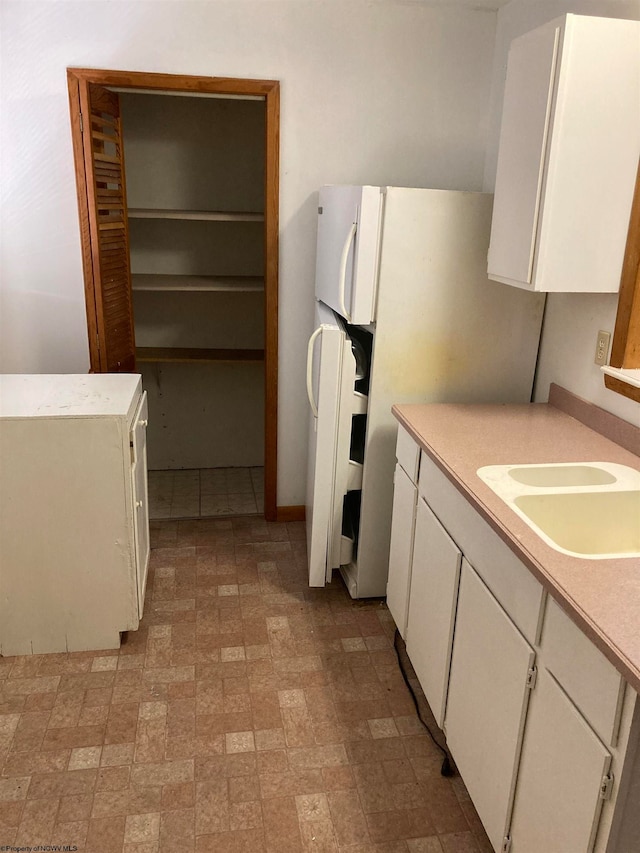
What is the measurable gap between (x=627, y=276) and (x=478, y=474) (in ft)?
2.43

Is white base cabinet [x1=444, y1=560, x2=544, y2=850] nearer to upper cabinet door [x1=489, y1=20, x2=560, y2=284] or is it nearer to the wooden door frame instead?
upper cabinet door [x1=489, y1=20, x2=560, y2=284]

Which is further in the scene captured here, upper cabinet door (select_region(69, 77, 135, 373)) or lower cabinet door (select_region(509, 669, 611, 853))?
upper cabinet door (select_region(69, 77, 135, 373))

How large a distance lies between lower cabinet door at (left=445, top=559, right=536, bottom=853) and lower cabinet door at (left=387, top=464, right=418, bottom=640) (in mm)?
454

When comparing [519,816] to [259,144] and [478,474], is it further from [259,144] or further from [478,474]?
[259,144]

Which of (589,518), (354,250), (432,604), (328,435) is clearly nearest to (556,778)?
(589,518)

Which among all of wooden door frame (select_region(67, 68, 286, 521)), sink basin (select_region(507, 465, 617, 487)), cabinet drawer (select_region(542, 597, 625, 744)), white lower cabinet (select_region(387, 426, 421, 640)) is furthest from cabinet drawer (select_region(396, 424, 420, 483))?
wooden door frame (select_region(67, 68, 286, 521))

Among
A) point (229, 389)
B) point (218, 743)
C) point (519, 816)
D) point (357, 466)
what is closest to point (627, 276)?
point (357, 466)

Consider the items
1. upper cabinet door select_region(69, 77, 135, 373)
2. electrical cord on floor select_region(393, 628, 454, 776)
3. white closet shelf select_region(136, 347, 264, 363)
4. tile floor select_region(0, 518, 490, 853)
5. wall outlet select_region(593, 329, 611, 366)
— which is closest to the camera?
tile floor select_region(0, 518, 490, 853)

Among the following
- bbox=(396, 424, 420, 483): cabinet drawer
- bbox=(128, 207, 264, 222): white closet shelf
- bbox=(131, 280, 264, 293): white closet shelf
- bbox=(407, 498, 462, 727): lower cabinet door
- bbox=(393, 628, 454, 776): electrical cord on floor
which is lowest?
bbox=(393, 628, 454, 776): electrical cord on floor

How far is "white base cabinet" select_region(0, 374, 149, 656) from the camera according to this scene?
2.23 metres

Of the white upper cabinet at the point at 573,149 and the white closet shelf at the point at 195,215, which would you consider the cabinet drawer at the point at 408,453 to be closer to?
the white upper cabinet at the point at 573,149

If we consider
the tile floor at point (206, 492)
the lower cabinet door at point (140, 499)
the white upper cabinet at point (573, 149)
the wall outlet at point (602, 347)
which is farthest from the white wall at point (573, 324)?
the tile floor at point (206, 492)

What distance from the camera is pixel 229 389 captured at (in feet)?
13.7

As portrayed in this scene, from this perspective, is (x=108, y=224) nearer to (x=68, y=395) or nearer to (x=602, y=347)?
(x=68, y=395)
